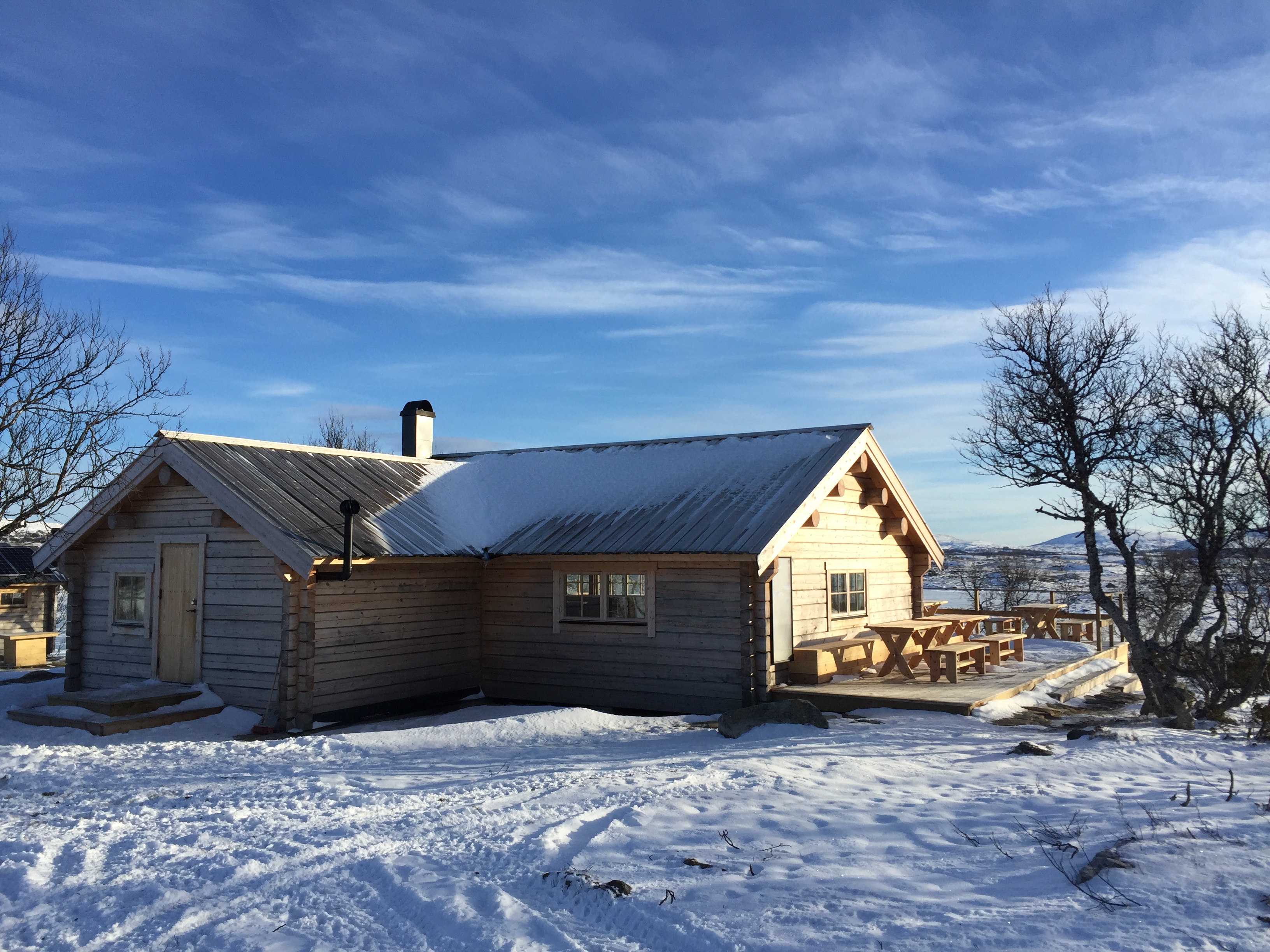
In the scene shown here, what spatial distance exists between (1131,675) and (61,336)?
23.2 meters

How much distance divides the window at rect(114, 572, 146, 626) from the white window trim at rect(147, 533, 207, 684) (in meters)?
0.44

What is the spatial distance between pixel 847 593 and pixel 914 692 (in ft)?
11.2

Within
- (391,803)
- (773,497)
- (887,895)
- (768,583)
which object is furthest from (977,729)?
(391,803)

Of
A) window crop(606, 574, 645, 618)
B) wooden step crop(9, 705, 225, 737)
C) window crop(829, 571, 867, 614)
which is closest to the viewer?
wooden step crop(9, 705, 225, 737)

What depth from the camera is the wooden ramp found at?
40.8 feet

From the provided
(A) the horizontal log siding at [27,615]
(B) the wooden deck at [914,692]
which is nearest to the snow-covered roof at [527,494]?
(B) the wooden deck at [914,692]

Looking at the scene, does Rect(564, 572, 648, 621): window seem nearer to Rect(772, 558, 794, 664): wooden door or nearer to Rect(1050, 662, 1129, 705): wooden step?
Rect(772, 558, 794, 664): wooden door

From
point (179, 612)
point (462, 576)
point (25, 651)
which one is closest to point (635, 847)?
point (462, 576)

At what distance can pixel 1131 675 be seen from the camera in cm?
1944

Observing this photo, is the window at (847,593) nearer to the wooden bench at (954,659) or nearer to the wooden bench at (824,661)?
the wooden bench at (824,661)

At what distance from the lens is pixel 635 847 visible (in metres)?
6.66

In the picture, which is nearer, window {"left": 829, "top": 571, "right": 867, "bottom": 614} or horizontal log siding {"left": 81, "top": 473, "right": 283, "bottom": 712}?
horizontal log siding {"left": 81, "top": 473, "right": 283, "bottom": 712}

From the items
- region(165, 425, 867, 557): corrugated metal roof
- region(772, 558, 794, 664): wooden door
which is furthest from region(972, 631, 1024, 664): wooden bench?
region(165, 425, 867, 557): corrugated metal roof

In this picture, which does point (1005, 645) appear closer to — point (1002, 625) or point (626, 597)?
point (1002, 625)
